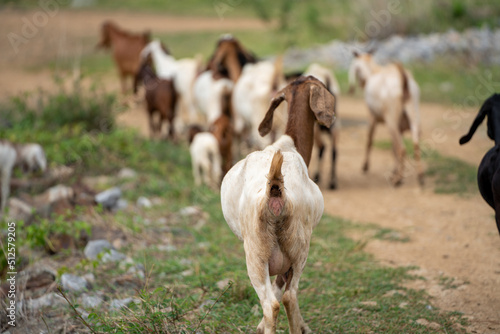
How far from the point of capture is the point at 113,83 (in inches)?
647

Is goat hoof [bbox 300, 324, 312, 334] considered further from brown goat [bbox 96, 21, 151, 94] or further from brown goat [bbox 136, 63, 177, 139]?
brown goat [bbox 96, 21, 151, 94]

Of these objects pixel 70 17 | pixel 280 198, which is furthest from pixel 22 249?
pixel 70 17

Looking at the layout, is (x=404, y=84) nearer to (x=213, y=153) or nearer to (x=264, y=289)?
(x=213, y=153)

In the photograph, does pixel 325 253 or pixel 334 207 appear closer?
pixel 325 253

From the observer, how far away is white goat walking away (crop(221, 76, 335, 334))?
3.14 meters

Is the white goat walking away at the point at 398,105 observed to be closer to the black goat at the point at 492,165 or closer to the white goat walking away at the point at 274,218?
the black goat at the point at 492,165

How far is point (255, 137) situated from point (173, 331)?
5.10 metres

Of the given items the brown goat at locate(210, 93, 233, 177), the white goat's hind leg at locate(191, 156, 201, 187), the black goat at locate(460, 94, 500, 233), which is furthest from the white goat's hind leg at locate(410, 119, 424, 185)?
the black goat at locate(460, 94, 500, 233)

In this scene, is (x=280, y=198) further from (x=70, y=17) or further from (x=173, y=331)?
(x=70, y=17)

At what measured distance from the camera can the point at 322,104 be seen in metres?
3.94
